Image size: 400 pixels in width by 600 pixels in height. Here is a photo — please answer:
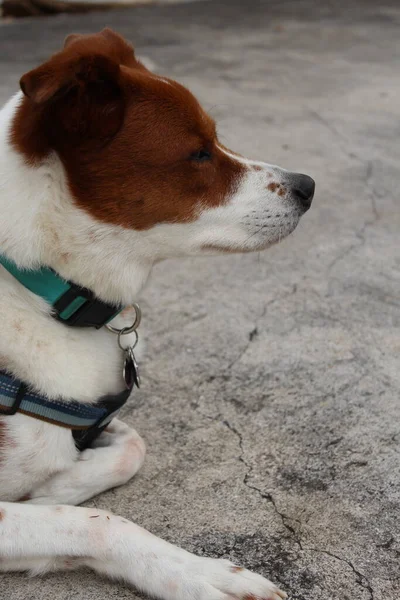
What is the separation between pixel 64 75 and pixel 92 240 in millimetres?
454

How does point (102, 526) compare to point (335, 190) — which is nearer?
point (102, 526)

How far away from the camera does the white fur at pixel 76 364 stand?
2.00 m

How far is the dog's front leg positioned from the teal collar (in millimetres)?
510

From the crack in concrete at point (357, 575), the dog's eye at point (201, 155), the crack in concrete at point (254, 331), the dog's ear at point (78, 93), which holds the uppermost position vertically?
the dog's ear at point (78, 93)

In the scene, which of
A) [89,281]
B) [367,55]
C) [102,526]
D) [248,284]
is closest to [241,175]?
[89,281]

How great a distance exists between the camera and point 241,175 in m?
2.44

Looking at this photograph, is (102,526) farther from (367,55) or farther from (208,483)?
(367,55)

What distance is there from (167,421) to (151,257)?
74cm

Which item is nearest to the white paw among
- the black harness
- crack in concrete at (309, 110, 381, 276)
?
the black harness

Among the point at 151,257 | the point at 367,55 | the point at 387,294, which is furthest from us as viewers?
the point at 367,55

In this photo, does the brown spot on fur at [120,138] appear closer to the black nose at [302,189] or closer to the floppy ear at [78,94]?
the floppy ear at [78,94]

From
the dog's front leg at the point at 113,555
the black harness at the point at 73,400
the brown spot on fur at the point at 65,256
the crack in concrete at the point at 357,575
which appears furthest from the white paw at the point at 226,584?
the brown spot on fur at the point at 65,256

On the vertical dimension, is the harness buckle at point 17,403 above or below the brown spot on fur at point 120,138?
below

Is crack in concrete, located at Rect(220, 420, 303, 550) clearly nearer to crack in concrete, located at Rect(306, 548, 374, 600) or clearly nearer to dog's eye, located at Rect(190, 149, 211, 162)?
crack in concrete, located at Rect(306, 548, 374, 600)
